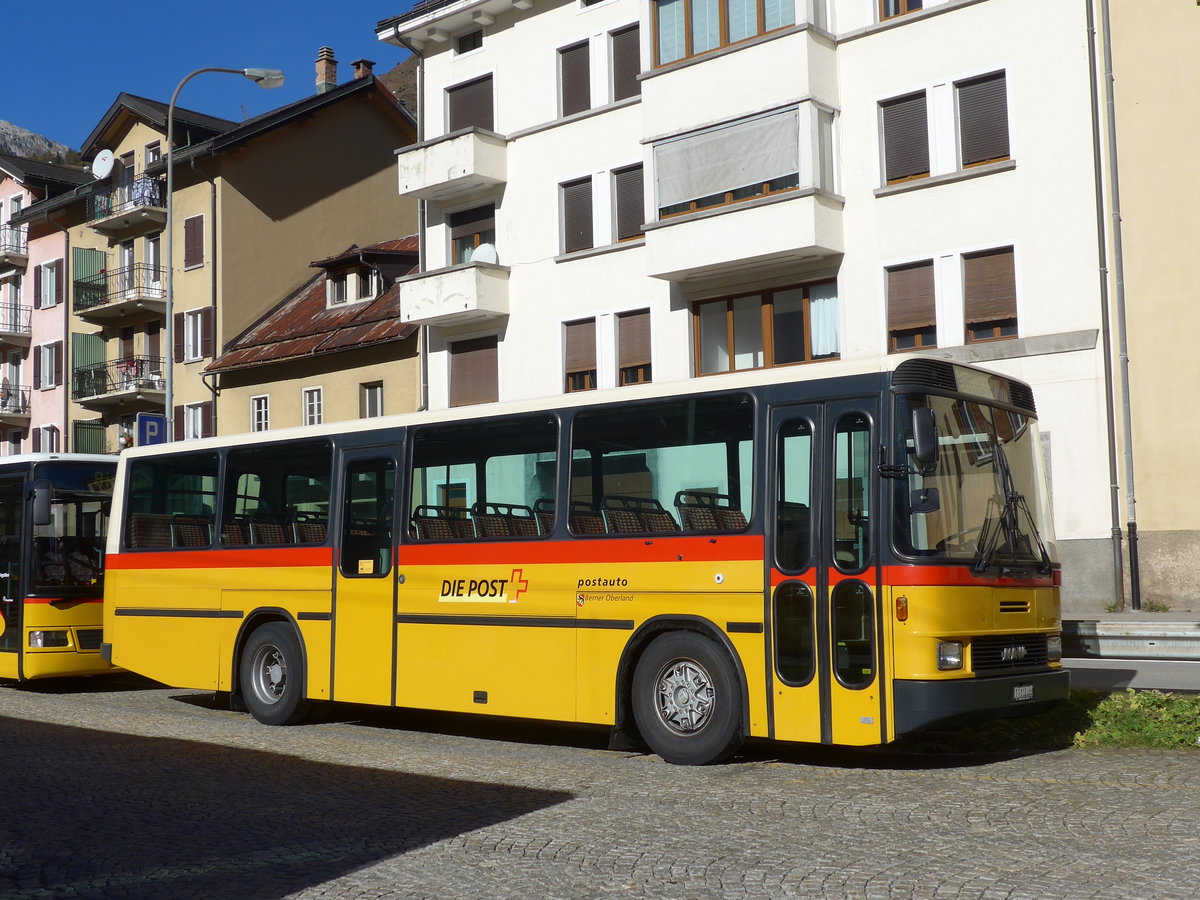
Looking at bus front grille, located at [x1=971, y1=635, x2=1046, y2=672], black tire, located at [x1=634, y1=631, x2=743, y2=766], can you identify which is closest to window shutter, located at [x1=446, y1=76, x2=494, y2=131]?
black tire, located at [x1=634, y1=631, x2=743, y2=766]

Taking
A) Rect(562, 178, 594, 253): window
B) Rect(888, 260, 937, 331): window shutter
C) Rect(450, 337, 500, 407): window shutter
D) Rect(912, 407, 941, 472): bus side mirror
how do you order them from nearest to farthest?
Rect(912, 407, 941, 472): bus side mirror < Rect(888, 260, 937, 331): window shutter < Rect(562, 178, 594, 253): window < Rect(450, 337, 500, 407): window shutter

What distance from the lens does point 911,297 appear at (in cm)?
2464

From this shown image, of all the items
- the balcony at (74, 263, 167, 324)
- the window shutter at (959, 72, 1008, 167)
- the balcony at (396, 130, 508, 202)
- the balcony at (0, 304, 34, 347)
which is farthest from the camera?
the balcony at (0, 304, 34, 347)

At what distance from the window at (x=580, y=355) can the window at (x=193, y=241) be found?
17054mm

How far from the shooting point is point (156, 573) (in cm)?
1485

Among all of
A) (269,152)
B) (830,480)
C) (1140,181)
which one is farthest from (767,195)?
(269,152)

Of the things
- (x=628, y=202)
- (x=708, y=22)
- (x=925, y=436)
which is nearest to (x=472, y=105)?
(x=628, y=202)

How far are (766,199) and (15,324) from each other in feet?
122

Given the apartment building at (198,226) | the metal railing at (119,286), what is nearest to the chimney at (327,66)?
the apartment building at (198,226)

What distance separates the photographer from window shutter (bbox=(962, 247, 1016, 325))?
23547 mm

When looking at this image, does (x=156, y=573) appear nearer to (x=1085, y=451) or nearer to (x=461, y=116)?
(x=1085, y=451)

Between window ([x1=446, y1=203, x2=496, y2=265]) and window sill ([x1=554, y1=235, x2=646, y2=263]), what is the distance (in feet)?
8.60

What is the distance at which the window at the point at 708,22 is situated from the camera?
25.9 metres

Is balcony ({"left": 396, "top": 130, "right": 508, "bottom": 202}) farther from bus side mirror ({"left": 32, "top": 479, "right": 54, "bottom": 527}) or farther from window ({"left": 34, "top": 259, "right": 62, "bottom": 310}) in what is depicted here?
window ({"left": 34, "top": 259, "right": 62, "bottom": 310})
